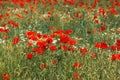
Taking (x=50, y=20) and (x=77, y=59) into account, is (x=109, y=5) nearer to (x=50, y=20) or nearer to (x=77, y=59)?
(x=50, y=20)

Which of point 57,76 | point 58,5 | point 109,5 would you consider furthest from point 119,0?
point 57,76

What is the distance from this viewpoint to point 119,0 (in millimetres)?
13312

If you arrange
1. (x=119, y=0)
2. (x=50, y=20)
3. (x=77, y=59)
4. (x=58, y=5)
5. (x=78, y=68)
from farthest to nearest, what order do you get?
1. (x=119, y=0)
2. (x=58, y=5)
3. (x=50, y=20)
4. (x=77, y=59)
5. (x=78, y=68)

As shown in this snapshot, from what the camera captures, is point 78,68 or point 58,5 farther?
point 58,5

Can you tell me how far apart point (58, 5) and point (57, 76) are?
23.5ft

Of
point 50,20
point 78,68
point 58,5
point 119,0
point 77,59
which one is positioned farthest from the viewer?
point 119,0

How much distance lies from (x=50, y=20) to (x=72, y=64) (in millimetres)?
4118

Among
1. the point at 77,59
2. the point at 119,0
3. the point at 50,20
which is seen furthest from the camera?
the point at 119,0

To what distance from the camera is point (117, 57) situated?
5375mm

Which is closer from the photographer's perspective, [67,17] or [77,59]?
[77,59]

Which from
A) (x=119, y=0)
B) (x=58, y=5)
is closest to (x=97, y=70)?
(x=58, y=5)

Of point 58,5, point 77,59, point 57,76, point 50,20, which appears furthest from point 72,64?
point 58,5

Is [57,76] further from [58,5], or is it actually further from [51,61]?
[58,5]

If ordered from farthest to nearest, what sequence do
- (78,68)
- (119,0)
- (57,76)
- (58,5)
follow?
(119,0) < (58,5) < (78,68) < (57,76)
